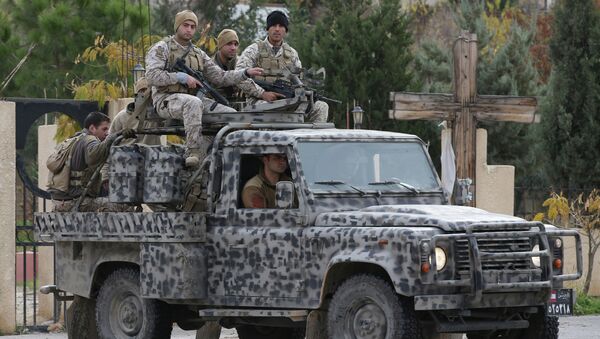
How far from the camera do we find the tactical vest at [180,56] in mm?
14844

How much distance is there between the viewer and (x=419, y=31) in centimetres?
4784

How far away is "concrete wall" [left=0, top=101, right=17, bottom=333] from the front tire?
9.88 feet

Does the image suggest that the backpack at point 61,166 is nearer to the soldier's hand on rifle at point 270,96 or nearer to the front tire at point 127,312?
the front tire at point 127,312

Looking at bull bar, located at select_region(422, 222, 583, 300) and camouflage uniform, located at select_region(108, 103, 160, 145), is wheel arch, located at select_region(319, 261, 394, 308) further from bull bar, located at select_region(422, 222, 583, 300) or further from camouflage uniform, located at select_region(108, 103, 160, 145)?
camouflage uniform, located at select_region(108, 103, 160, 145)

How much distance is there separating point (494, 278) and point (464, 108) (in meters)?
8.47

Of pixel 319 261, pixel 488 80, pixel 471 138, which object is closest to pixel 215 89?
pixel 319 261

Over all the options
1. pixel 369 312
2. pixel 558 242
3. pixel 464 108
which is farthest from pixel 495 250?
pixel 464 108

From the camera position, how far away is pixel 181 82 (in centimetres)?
1464

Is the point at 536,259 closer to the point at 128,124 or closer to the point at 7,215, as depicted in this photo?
the point at 128,124

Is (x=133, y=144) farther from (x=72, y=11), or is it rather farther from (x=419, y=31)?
(x=419, y=31)

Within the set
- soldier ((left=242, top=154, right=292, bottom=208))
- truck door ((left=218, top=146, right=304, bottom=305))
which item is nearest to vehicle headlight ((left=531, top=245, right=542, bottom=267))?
truck door ((left=218, top=146, right=304, bottom=305))

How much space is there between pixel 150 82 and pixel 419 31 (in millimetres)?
33547

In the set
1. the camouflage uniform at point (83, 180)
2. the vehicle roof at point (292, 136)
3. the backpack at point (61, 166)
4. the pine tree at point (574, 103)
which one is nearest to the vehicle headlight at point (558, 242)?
the vehicle roof at point (292, 136)

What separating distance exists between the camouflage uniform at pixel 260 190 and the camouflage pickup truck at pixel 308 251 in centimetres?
9
